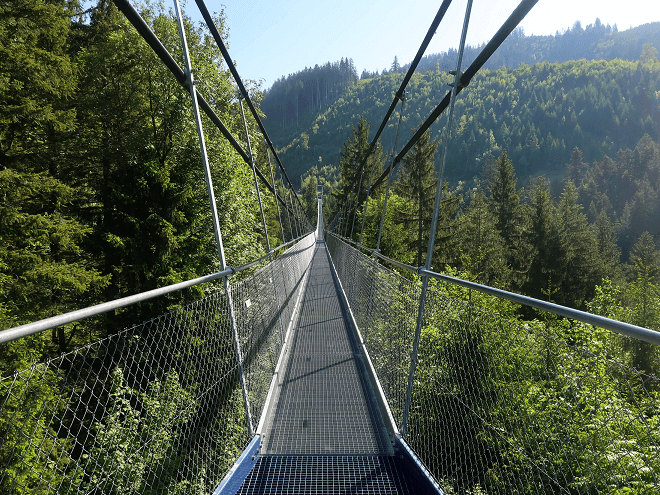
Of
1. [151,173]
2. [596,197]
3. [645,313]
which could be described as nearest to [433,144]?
[645,313]

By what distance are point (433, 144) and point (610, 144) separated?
284 ft

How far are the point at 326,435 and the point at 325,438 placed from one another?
0.04 metres

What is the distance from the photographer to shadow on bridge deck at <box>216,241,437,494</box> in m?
2.40

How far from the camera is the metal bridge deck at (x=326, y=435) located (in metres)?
2.42

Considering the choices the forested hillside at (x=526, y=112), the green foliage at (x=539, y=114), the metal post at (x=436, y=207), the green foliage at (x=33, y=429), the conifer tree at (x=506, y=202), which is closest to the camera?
the green foliage at (x=33, y=429)

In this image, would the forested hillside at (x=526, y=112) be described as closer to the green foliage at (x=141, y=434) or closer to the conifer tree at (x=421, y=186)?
the conifer tree at (x=421, y=186)

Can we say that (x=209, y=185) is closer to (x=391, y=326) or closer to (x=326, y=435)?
(x=391, y=326)

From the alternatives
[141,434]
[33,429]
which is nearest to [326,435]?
[141,434]

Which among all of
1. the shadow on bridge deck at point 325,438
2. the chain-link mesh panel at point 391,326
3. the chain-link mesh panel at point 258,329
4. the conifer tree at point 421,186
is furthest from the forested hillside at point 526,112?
the chain-link mesh panel at point 258,329

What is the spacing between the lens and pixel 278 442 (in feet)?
9.62

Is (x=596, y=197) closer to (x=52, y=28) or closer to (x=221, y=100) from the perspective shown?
(x=221, y=100)

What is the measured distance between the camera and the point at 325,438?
2986mm

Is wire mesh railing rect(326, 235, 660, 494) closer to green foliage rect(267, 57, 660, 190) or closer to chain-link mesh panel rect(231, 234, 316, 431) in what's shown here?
chain-link mesh panel rect(231, 234, 316, 431)

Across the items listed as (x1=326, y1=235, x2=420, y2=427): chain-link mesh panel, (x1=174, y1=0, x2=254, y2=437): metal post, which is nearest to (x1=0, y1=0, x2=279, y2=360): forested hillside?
(x1=326, y1=235, x2=420, y2=427): chain-link mesh panel
